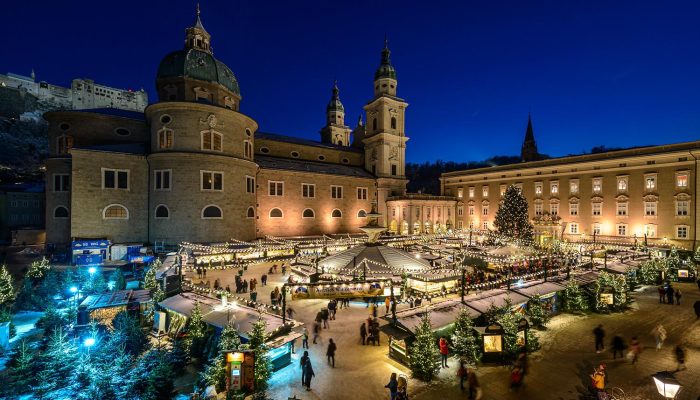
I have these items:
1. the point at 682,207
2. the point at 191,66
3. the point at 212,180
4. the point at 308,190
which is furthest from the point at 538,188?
the point at 191,66

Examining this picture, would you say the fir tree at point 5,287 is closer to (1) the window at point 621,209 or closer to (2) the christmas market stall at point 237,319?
(2) the christmas market stall at point 237,319

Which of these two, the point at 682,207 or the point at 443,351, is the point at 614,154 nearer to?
the point at 682,207

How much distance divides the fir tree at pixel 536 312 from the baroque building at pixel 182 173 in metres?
28.7

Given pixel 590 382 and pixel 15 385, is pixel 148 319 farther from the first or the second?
pixel 590 382

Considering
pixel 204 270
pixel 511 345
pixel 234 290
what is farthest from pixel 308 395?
pixel 204 270

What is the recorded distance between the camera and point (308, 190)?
146ft

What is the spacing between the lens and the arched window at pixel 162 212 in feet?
103

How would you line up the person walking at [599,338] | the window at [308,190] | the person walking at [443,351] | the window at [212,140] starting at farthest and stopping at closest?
the window at [308,190]
the window at [212,140]
the person walking at [599,338]
the person walking at [443,351]

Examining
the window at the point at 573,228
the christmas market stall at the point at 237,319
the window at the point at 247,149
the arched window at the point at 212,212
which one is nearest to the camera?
the christmas market stall at the point at 237,319

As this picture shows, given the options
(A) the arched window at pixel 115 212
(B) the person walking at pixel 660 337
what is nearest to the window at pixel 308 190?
(A) the arched window at pixel 115 212

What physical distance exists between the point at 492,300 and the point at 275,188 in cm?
3220

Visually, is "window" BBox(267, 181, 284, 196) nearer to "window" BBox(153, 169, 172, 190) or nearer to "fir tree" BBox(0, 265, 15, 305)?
"window" BBox(153, 169, 172, 190)

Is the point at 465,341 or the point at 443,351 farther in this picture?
the point at 465,341

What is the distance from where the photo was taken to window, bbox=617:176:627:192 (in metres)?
38.2
